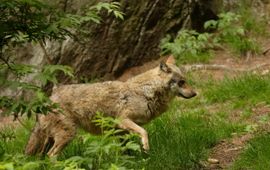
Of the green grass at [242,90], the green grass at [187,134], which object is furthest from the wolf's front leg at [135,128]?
the green grass at [242,90]

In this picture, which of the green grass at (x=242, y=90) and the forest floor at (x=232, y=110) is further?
the green grass at (x=242, y=90)

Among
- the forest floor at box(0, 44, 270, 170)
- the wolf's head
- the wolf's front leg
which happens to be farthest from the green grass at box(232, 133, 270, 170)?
the wolf's head

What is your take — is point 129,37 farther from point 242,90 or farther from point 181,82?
point 181,82

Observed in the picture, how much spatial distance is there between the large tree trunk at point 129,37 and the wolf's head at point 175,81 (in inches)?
162

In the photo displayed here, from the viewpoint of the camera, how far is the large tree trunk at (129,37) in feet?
39.5

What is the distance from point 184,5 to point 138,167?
6.92 m

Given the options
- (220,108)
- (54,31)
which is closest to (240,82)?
(220,108)

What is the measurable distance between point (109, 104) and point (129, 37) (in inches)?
185

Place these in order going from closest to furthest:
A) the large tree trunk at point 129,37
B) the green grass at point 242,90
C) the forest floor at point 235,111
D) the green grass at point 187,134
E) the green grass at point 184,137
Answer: the green grass at point 187,134, the green grass at point 184,137, the forest floor at point 235,111, the green grass at point 242,90, the large tree trunk at point 129,37

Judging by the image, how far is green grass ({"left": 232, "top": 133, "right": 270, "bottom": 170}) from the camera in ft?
20.5

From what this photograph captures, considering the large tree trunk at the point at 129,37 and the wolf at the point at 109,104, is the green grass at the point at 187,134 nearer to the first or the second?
the wolf at the point at 109,104

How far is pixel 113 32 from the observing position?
12.2 m

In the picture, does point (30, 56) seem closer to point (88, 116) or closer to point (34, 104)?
point (88, 116)

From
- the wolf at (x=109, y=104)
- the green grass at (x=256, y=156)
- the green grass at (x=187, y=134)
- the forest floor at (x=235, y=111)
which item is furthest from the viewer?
the wolf at (x=109, y=104)
